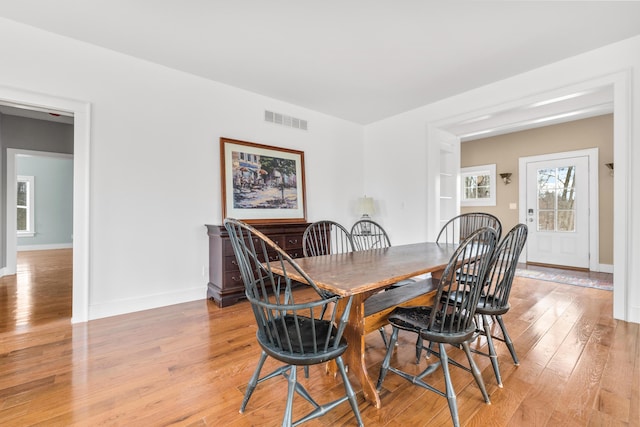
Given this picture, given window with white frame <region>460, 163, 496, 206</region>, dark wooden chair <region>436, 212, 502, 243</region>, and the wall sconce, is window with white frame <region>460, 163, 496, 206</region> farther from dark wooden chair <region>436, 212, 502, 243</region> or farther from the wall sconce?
dark wooden chair <region>436, 212, 502, 243</region>

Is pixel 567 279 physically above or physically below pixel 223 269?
below

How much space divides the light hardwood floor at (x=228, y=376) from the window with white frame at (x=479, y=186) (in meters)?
3.53

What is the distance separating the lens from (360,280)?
1.45m

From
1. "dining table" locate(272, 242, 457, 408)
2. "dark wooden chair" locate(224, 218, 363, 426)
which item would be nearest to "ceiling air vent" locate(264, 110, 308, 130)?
"dining table" locate(272, 242, 457, 408)

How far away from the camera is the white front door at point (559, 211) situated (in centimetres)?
499

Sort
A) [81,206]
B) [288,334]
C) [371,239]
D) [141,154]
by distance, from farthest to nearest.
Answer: [371,239] → [141,154] → [81,206] → [288,334]

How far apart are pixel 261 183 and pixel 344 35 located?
6.51 feet

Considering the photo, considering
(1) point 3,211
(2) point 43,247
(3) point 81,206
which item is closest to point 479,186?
(3) point 81,206

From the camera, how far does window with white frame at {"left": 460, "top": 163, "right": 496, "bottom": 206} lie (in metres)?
6.10

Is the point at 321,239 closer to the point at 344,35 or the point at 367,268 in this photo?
the point at 367,268

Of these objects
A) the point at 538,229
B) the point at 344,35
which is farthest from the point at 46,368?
the point at 538,229

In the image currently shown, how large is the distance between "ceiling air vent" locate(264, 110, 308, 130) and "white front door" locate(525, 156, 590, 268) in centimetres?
447

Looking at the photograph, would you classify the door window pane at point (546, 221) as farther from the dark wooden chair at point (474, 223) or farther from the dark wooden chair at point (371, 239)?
the dark wooden chair at point (371, 239)

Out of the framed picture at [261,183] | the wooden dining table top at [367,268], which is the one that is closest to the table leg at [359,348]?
the wooden dining table top at [367,268]
